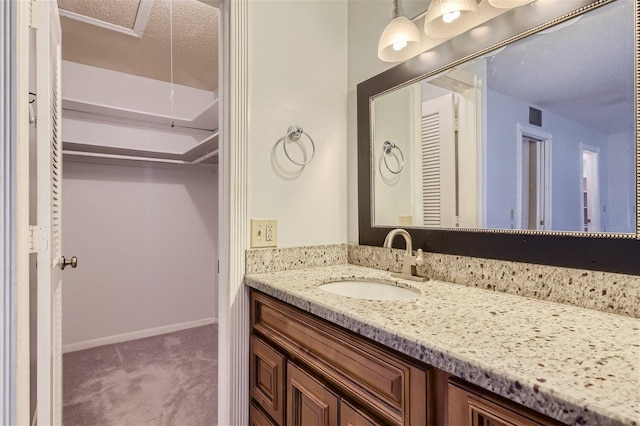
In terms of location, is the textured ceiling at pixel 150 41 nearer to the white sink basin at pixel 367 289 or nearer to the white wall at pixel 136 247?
the white wall at pixel 136 247

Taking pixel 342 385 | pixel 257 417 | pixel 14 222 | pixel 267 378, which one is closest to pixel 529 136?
pixel 342 385

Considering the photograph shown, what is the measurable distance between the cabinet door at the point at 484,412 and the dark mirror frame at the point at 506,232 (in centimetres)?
56

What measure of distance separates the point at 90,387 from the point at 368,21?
9.20 ft

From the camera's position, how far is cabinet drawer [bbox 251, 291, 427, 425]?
655 millimetres

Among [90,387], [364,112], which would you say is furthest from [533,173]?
[90,387]

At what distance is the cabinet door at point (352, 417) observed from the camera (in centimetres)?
74

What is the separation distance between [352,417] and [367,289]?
0.53 metres

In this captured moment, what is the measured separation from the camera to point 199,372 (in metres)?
2.35

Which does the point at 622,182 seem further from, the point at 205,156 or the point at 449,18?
the point at 205,156

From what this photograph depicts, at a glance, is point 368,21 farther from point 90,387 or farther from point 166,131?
point 90,387

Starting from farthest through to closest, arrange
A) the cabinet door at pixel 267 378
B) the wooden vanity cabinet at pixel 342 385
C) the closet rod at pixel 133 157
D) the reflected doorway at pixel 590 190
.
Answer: the closet rod at pixel 133 157
the cabinet door at pixel 267 378
the reflected doorway at pixel 590 190
the wooden vanity cabinet at pixel 342 385

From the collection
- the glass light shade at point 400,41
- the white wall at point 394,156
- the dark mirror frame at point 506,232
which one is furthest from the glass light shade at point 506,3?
the white wall at point 394,156

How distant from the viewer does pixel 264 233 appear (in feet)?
4.51

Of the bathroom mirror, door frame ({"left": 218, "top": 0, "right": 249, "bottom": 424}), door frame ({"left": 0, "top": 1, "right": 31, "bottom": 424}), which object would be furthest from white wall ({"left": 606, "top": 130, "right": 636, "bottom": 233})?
door frame ({"left": 0, "top": 1, "right": 31, "bottom": 424})
